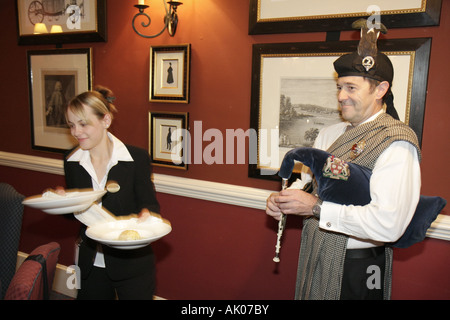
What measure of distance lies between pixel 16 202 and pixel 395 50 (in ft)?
6.83

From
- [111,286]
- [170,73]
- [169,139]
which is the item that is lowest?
[111,286]

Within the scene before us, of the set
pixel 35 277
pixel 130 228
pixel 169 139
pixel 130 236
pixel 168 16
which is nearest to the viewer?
pixel 35 277

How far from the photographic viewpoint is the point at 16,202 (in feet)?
6.07

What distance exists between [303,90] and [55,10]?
86.2 inches

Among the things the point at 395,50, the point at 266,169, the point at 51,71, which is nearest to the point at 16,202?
the point at 266,169

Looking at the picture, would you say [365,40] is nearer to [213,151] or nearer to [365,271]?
[365,271]

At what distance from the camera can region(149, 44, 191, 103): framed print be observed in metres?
2.49

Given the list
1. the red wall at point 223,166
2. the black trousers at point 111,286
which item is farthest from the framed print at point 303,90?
the black trousers at point 111,286

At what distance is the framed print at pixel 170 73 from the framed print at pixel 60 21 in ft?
1.82

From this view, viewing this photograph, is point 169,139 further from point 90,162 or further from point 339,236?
point 339,236

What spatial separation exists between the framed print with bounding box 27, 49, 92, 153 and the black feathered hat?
2096 millimetres

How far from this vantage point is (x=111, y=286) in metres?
1.93

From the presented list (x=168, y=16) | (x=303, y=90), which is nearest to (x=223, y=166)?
(x=303, y=90)

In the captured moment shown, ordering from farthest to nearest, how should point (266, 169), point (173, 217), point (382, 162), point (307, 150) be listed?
point (173, 217) < point (266, 169) < point (307, 150) < point (382, 162)
